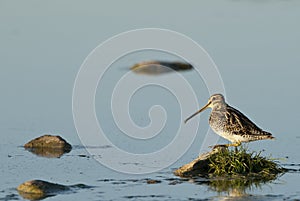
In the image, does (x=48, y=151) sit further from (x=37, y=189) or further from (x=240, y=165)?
(x=240, y=165)

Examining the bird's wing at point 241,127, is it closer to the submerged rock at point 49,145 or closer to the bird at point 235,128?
the bird at point 235,128

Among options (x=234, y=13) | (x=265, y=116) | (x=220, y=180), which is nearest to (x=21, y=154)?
(x=220, y=180)

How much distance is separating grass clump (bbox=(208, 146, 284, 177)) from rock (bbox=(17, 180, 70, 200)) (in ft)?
7.33

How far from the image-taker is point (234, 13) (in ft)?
80.5

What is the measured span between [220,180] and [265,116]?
3.47 meters

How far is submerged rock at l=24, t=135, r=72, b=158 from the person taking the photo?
13664mm

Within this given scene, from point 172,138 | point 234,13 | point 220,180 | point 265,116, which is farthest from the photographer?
point 234,13

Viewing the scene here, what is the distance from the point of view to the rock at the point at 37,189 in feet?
37.0

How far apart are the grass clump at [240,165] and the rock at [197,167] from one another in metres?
0.06

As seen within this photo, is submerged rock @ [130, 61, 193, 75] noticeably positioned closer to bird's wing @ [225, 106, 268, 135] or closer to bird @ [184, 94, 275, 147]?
bird @ [184, 94, 275, 147]

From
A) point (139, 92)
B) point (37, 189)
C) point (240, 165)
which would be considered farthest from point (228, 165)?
point (139, 92)

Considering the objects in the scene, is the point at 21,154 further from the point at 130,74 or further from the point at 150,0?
the point at 150,0

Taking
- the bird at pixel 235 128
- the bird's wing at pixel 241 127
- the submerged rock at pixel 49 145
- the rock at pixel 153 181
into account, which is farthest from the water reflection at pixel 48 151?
the bird's wing at pixel 241 127

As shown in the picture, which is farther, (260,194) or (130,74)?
(130,74)
